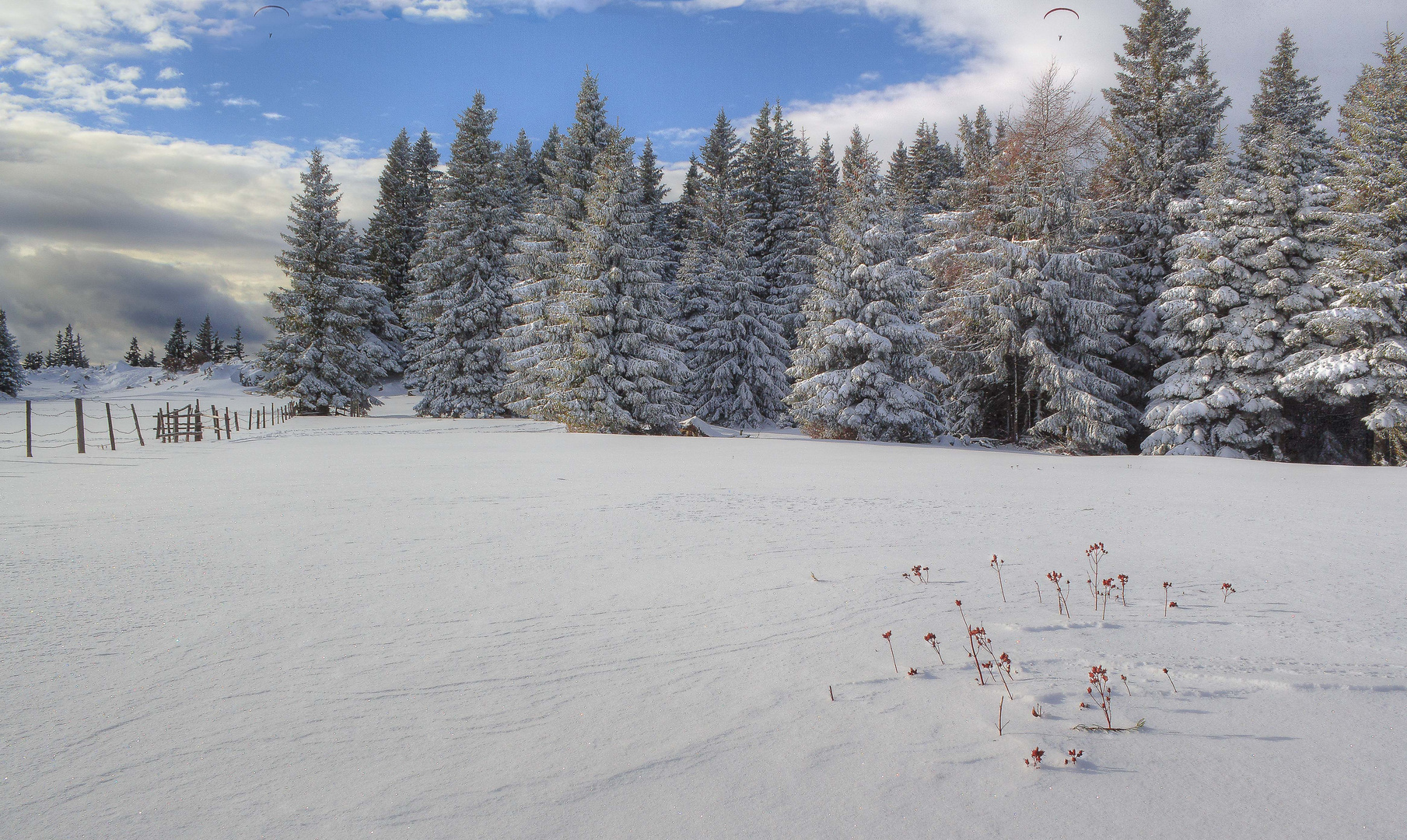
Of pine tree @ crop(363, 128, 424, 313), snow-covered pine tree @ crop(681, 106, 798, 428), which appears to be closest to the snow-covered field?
snow-covered pine tree @ crop(681, 106, 798, 428)

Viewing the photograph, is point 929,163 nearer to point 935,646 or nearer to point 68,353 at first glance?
point 935,646

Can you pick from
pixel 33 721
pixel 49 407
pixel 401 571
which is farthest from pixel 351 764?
pixel 49 407

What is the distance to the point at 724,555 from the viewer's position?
17.0 feet

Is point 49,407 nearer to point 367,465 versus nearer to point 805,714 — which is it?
point 367,465

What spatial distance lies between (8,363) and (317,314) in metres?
28.9

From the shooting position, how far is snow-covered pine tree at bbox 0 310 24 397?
139ft

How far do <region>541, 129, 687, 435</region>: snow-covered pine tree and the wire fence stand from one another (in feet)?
31.4

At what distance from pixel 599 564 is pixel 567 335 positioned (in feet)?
64.0

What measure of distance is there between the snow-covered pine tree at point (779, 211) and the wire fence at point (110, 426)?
21099 mm

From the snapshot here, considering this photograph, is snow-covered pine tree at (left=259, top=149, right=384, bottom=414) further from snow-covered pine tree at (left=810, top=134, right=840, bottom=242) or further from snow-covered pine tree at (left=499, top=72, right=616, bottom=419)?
snow-covered pine tree at (left=810, top=134, right=840, bottom=242)

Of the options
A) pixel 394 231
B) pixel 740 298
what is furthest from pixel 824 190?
pixel 394 231

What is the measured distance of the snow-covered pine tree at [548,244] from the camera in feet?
86.3

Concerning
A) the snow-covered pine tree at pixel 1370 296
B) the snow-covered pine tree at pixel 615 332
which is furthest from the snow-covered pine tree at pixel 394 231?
the snow-covered pine tree at pixel 1370 296

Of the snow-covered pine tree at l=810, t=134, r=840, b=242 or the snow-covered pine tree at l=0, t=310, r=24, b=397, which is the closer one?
the snow-covered pine tree at l=810, t=134, r=840, b=242
